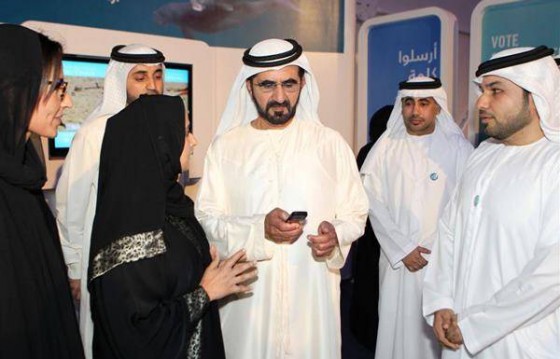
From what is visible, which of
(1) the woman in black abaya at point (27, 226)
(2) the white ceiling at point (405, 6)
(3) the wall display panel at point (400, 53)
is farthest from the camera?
(2) the white ceiling at point (405, 6)

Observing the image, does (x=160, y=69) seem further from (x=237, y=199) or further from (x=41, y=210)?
(x=41, y=210)

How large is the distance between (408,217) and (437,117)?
81 cm

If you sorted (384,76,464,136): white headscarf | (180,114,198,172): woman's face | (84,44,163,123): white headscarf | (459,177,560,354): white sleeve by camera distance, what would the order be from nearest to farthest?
(180,114,198,172): woman's face
(459,177,560,354): white sleeve
(84,44,163,123): white headscarf
(384,76,464,136): white headscarf

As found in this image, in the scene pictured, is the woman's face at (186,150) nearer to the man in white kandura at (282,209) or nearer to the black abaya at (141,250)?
the black abaya at (141,250)

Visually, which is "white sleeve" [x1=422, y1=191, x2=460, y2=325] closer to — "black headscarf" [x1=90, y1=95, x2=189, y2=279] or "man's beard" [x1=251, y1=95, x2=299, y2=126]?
"man's beard" [x1=251, y1=95, x2=299, y2=126]

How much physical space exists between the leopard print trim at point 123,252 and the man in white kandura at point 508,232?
4.64 ft

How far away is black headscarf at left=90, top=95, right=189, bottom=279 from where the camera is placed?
1714 mm

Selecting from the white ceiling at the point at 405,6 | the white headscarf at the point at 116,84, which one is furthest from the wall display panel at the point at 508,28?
the white ceiling at the point at 405,6

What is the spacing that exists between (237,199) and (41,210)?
46.8 inches

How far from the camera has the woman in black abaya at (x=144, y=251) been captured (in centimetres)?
170

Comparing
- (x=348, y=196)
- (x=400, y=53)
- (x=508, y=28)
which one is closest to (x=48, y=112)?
(x=348, y=196)

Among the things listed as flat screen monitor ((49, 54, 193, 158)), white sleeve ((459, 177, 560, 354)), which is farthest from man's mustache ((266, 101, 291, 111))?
flat screen monitor ((49, 54, 193, 158))

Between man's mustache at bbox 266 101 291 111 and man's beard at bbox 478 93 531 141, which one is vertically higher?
man's mustache at bbox 266 101 291 111

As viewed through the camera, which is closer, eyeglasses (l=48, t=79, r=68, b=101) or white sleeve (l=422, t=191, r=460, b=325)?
eyeglasses (l=48, t=79, r=68, b=101)
